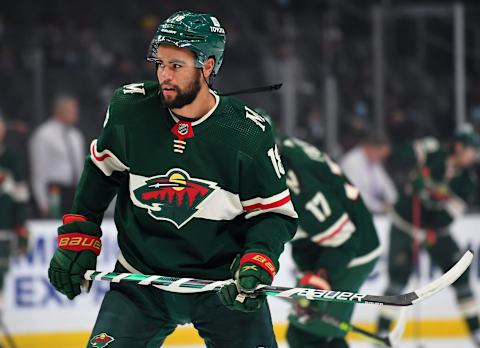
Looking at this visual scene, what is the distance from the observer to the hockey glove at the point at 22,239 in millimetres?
5789

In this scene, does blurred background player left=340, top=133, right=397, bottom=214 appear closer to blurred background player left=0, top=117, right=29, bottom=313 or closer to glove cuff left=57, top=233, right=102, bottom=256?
blurred background player left=0, top=117, right=29, bottom=313

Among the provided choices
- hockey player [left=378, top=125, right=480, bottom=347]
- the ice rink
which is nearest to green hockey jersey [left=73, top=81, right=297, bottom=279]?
the ice rink

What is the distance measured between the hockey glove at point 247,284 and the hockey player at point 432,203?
3.79 metres

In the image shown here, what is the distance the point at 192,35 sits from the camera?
2.55 m

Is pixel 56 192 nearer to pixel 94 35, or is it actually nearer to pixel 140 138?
pixel 94 35

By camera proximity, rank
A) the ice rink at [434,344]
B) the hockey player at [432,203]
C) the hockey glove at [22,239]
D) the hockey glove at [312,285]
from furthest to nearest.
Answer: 1. the hockey player at [432,203]
2. the ice rink at [434,344]
3. the hockey glove at [22,239]
4. the hockey glove at [312,285]

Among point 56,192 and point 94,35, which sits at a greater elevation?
point 94,35

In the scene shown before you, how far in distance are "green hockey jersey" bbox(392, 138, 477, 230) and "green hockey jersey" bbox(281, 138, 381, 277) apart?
7.92ft

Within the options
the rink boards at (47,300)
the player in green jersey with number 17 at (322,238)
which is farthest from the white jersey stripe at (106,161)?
the rink boards at (47,300)

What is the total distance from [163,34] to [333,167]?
1416mm

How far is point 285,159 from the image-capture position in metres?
3.60

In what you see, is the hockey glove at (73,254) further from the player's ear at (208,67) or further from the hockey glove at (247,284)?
the player's ear at (208,67)

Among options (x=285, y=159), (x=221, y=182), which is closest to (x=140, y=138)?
(x=221, y=182)

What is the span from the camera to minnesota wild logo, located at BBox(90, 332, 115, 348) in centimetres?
254
